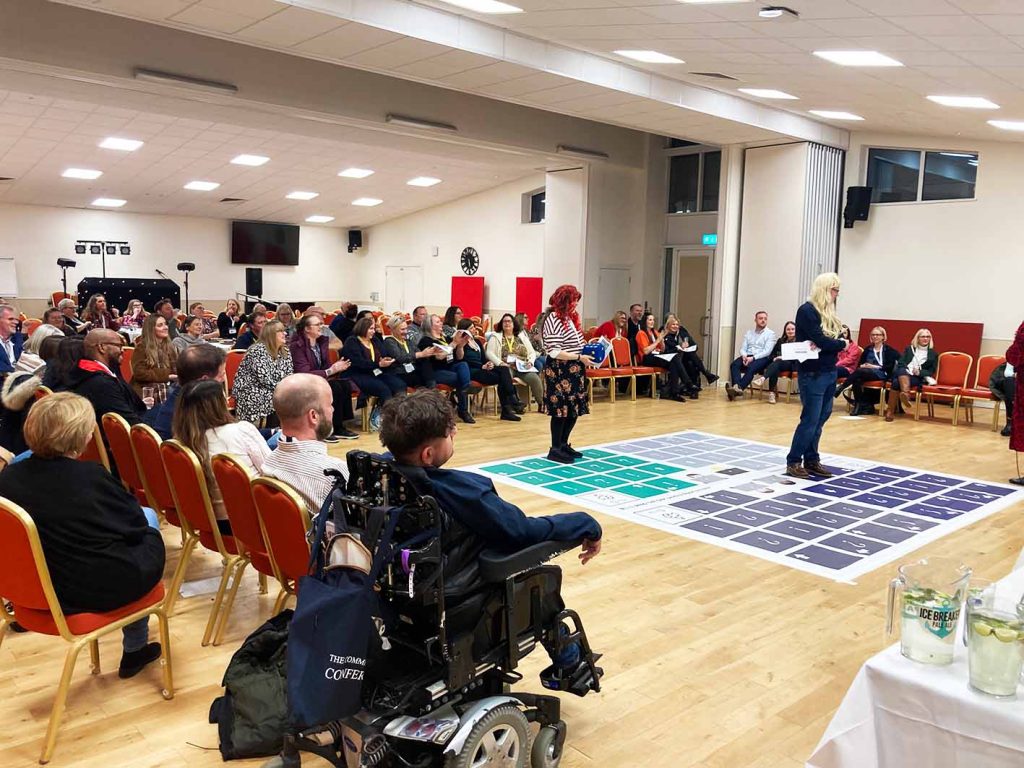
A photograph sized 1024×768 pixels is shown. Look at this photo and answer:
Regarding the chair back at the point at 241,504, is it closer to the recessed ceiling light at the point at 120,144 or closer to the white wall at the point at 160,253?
the recessed ceiling light at the point at 120,144

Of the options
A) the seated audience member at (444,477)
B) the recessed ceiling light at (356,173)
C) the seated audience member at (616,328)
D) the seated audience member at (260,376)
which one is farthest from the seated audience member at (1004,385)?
the recessed ceiling light at (356,173)

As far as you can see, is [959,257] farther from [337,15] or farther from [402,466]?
[402,466]

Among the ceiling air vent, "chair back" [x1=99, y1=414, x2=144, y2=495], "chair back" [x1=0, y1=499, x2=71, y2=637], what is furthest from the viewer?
the ceiling air vent

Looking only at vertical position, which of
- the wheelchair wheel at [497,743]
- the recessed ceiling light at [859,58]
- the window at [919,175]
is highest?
the recessed ceiling light at [859,58]

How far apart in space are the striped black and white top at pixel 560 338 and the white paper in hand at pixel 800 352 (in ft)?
5.59

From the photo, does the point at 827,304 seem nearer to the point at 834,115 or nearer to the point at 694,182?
the point at 834,115

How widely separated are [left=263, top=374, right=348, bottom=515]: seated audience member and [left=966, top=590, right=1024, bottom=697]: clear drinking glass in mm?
2192

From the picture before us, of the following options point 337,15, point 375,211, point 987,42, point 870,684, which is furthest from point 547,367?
point 375,211

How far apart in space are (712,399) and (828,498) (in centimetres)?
549

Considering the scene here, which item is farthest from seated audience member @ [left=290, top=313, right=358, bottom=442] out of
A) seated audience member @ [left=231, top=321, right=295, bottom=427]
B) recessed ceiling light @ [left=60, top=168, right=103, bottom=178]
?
recessed ceiling light @ [left=60, top=168, right=103, bottom=178]

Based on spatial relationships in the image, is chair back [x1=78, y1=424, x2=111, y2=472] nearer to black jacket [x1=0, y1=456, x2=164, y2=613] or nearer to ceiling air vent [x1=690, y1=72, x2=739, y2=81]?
black jacket [x1=0, y1=456, x2=164, y2=613]

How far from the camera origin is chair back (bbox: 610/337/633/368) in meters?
11.1

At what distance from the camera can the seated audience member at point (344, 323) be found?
36.6 ft

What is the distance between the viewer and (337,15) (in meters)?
6.67
